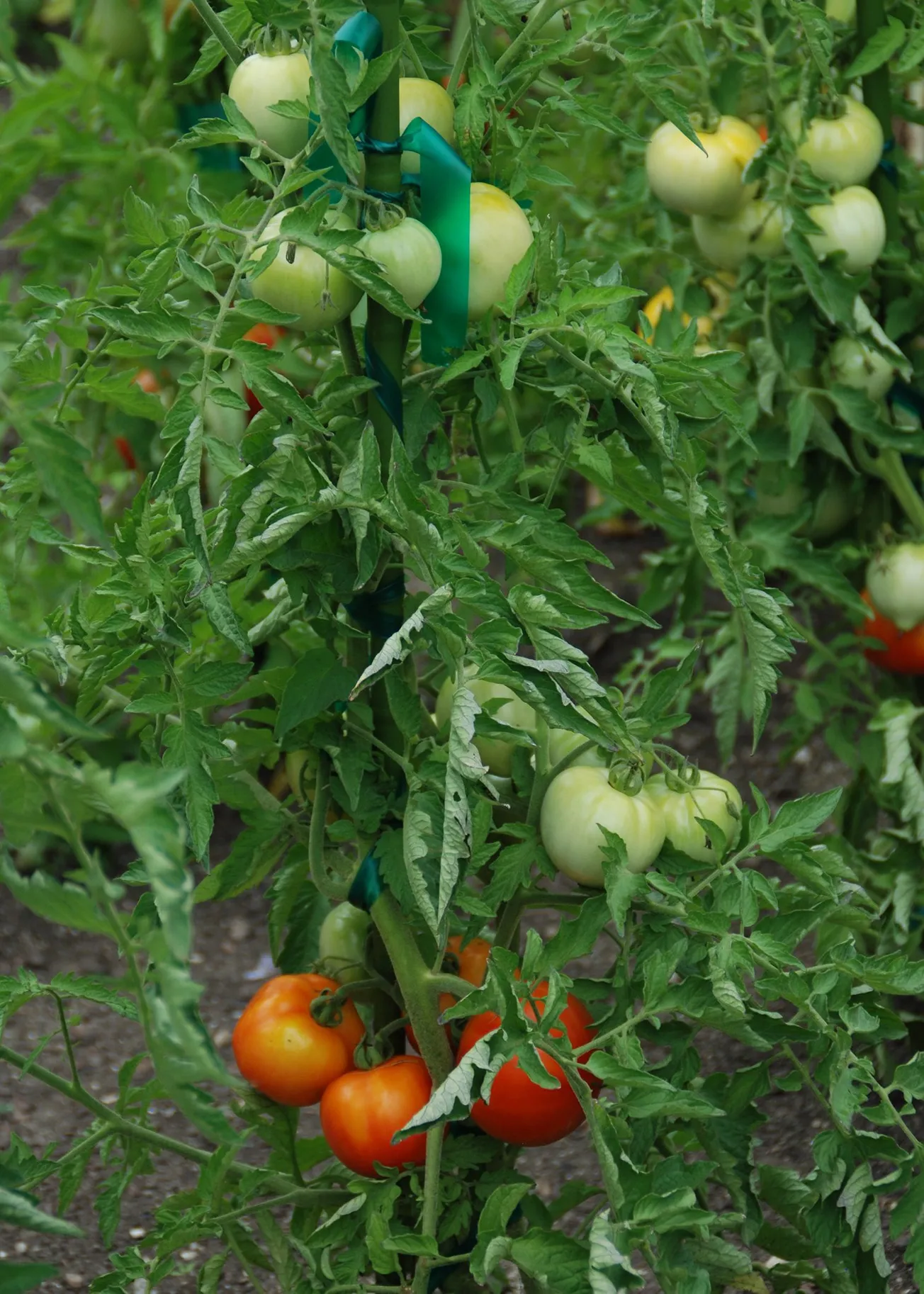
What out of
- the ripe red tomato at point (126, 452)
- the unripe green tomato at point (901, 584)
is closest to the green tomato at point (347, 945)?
the unripe green tomato at point (901, 584)

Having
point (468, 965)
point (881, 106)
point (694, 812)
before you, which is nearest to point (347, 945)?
point (468, 965)

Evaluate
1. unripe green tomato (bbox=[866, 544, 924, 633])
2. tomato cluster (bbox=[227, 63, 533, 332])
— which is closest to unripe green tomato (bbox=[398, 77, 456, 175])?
tomato cluster (bbox=[227, 63, 533, 332])

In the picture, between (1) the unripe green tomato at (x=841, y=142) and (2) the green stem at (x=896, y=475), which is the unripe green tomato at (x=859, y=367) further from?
(1) the unripe green tomato at (x=841, y=142)

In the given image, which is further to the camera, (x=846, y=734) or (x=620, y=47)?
(x=846, y=734)

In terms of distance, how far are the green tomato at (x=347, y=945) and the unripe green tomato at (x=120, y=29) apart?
1.15 m

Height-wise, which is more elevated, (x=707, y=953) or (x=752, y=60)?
(x=752, y=60)

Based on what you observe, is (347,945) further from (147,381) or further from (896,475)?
(147,381)

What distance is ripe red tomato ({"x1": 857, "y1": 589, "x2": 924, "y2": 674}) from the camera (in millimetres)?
1677

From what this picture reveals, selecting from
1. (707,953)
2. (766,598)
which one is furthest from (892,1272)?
(766,598)

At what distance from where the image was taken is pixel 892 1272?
1399 mm

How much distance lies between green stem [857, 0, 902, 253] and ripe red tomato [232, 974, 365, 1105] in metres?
1.01

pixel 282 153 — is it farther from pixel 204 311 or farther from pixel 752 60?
pixel 752 60

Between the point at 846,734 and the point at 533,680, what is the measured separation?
975 mm

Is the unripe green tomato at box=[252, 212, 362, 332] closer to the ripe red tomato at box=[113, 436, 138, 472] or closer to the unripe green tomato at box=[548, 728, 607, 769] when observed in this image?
the unripe green tomato at box=[548, 728, 607, 769]
